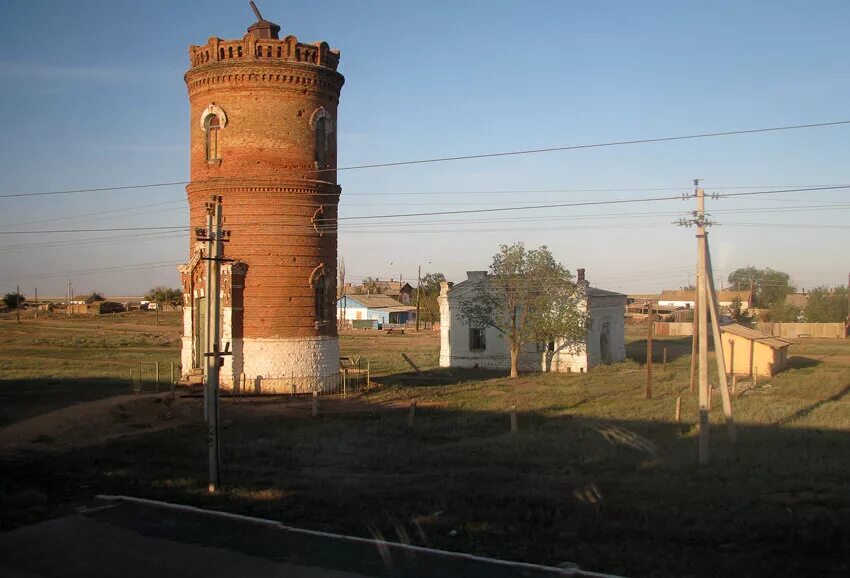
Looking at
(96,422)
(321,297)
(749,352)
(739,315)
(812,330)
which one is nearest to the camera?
(96,422)

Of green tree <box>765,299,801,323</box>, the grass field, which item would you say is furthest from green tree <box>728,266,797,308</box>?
the grass field

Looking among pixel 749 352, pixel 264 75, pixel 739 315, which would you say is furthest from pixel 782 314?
pixel 264 75

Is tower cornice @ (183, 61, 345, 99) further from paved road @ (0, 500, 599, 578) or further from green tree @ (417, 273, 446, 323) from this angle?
green tree @ (417, 273, 446, 323)

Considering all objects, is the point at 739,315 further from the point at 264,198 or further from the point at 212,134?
the point at 212,134

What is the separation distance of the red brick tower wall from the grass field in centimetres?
381

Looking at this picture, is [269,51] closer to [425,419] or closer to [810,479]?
[425,419]

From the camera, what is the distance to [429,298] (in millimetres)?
102750

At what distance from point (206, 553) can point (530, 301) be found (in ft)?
106

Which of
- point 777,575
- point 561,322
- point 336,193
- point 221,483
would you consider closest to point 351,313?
point 561,322

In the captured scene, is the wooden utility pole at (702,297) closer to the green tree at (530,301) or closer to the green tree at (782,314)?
the green tree at (530,301)

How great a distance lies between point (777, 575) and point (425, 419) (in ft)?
52.3

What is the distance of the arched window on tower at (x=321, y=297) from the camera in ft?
96.6

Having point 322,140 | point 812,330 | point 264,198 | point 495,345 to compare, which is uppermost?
point 322,140

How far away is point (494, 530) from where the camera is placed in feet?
37.0
